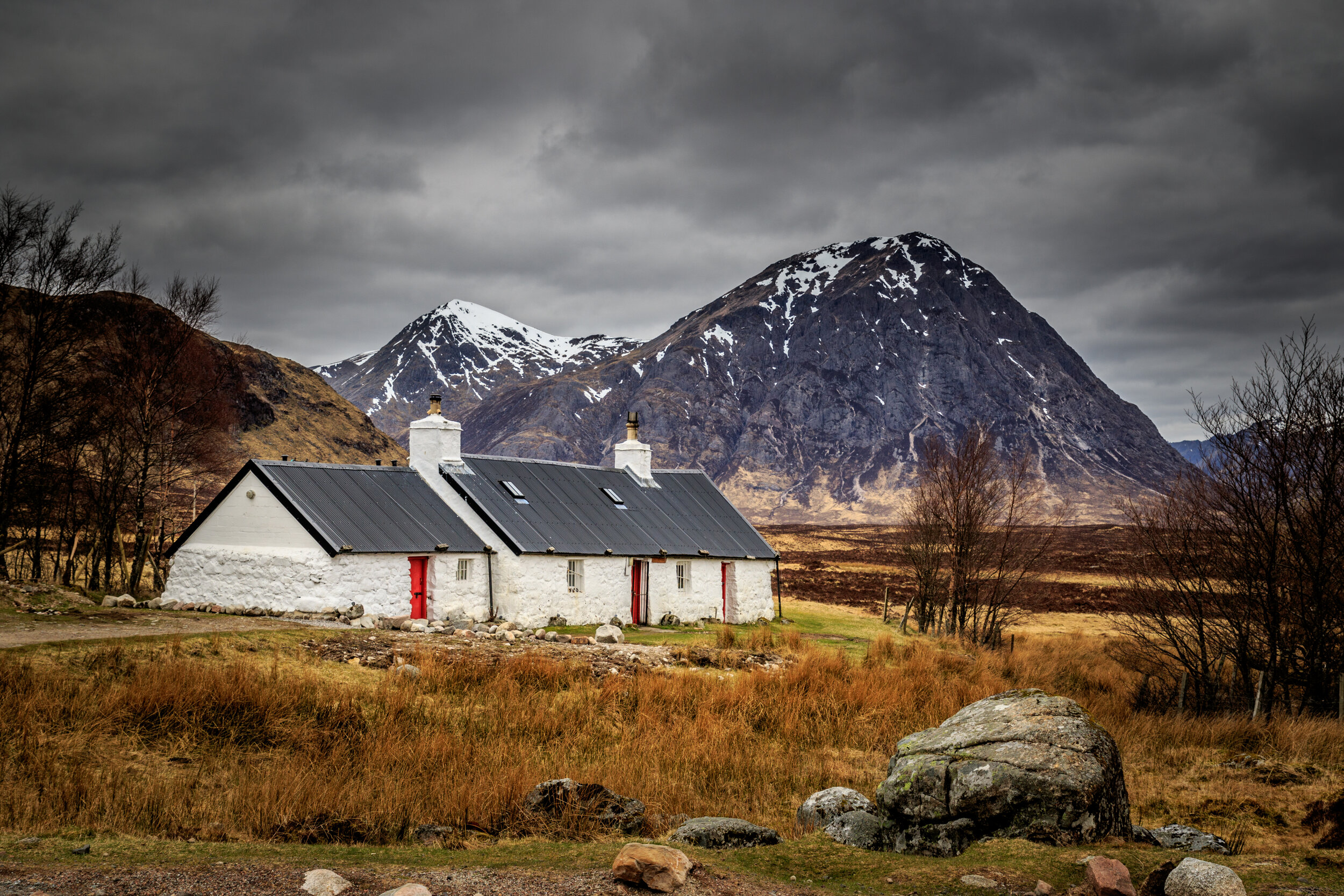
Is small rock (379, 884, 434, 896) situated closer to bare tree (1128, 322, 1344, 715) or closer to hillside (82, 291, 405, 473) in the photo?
bare tree (1128, 322, 1344, 715)

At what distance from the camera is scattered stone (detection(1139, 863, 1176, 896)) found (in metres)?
7.41

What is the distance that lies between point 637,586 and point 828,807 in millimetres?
25036

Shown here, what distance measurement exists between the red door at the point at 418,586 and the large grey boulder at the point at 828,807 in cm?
2048

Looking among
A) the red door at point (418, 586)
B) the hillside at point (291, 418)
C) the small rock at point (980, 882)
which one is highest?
the hillside at point (291, 418)

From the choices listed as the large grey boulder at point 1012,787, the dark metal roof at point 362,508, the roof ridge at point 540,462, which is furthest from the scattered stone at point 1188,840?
the roof ridge at point 540,462

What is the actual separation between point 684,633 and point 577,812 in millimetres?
A: 22504

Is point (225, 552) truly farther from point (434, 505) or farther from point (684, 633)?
point (684, 633)

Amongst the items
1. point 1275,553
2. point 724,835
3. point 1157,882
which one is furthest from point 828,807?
point 1275,553

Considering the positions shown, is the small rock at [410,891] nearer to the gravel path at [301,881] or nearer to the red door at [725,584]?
the gravel path at [301,881]

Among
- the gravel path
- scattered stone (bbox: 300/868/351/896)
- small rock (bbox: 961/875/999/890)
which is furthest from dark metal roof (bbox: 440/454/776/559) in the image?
small rock (bbox: 961/875/999/890)

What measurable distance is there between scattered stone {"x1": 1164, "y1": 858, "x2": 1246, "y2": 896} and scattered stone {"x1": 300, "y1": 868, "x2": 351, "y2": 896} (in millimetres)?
6354

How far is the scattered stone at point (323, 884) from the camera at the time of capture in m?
7.43

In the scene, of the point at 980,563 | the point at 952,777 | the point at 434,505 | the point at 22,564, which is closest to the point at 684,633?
the point at 434,505

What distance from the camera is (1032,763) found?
9344 millimetres
